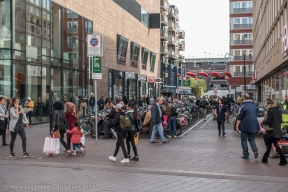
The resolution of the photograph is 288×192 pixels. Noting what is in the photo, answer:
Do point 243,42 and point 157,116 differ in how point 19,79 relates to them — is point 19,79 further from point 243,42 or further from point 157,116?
point 243,42

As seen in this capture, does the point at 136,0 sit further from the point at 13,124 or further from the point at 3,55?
the point at 13,124

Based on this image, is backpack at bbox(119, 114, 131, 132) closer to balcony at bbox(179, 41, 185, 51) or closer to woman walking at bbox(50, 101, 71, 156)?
woman walking at bbox(50, 101, 71, 156)

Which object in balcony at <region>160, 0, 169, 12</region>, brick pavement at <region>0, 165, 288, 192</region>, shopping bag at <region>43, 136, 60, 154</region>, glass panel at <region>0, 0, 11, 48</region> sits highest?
balcony at <region>160, 0, 169, 12</region>

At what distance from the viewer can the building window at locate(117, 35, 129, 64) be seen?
45.8m

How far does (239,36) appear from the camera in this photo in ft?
257

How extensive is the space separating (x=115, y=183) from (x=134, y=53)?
44.0m

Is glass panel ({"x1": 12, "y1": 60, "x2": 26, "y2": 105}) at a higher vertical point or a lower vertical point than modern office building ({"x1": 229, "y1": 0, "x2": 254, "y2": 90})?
lower

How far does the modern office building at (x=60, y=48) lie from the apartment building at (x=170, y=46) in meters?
28.2

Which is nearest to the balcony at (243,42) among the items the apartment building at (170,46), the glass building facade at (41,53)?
the apartment building at (170,46)

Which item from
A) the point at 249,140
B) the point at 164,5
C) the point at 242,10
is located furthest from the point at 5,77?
the point at 164,5

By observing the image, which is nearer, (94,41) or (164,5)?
(94,41)

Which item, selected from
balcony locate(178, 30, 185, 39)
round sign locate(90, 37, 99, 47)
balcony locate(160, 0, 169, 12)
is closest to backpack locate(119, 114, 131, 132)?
round sign locate(90, 37, 99, 47)

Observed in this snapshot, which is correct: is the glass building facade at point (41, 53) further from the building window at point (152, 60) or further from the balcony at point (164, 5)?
the balcony at point (164, 5)

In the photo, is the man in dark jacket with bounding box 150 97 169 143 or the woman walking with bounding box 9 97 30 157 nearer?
the woman walking with bounding box 9 97 30 157
